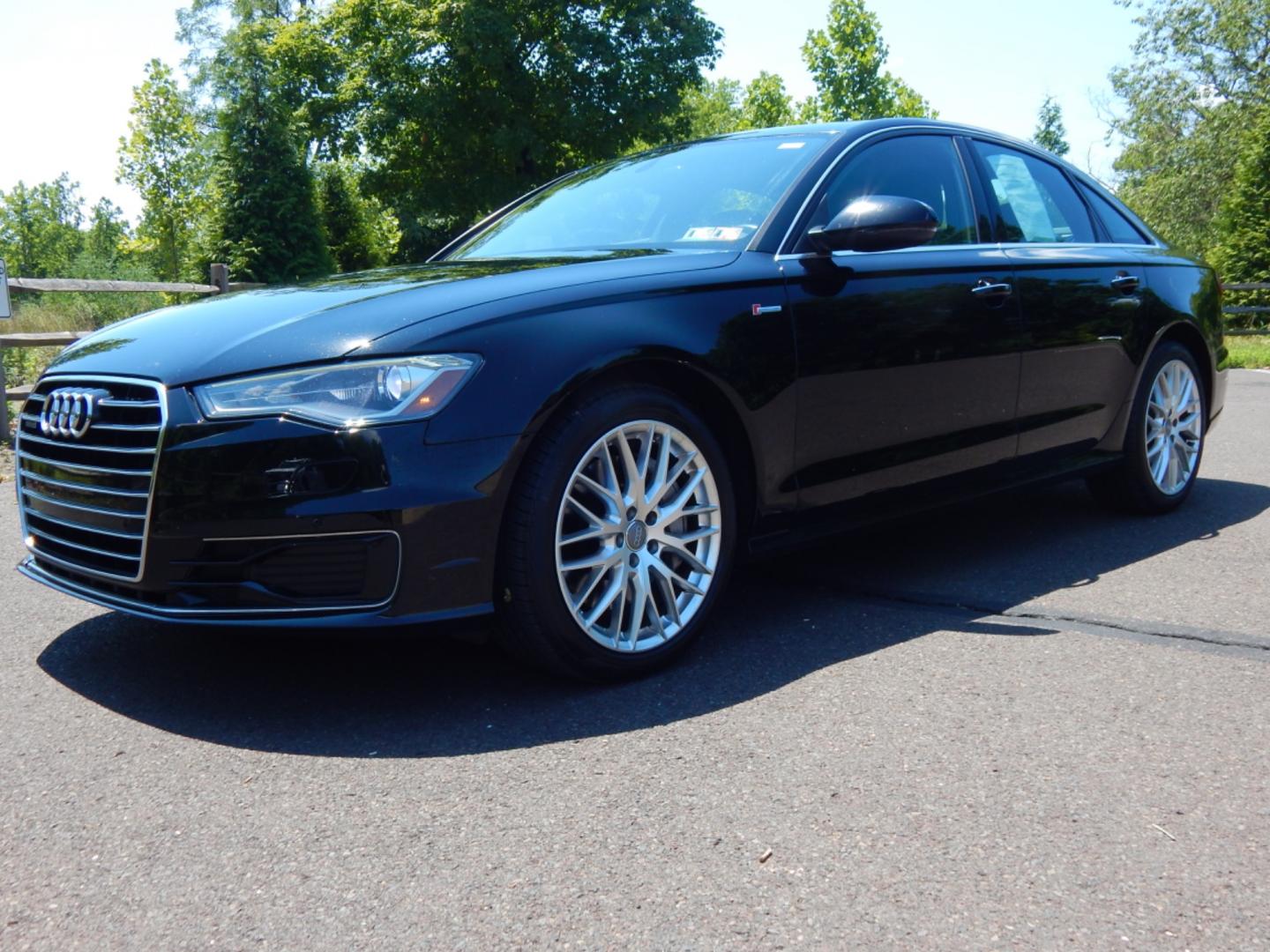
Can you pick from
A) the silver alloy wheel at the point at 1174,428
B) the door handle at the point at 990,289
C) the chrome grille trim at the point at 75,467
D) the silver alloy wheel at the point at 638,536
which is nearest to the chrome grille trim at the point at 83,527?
the chrome grille trim at the point at 75,467

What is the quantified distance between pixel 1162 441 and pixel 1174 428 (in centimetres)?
14

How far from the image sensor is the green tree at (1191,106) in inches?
1537

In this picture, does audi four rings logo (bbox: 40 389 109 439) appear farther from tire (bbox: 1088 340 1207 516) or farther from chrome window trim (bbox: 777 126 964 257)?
tire (bbox: 1088 340 1207 516)

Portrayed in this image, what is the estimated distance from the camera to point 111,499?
3.11 meters

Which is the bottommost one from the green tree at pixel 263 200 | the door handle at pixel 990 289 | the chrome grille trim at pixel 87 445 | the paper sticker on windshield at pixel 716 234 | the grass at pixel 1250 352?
the chrome grille trim at pixel 87 445

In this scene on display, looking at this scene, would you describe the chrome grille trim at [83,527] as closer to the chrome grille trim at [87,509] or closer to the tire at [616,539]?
the chrome grille trim at [87,509]

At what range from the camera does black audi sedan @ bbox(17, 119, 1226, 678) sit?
2955 mm

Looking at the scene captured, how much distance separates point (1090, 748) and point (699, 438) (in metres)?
1.29

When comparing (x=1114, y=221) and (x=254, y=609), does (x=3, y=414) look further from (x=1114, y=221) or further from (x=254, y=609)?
(x=1114, y=221)

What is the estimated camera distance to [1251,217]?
2652cm

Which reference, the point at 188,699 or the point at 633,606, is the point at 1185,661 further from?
the point at 188,699

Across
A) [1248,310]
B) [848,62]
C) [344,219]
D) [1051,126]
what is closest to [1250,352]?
[1248,310]

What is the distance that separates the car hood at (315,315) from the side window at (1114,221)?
8.19 feet

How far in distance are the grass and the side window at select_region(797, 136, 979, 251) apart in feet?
37.1
